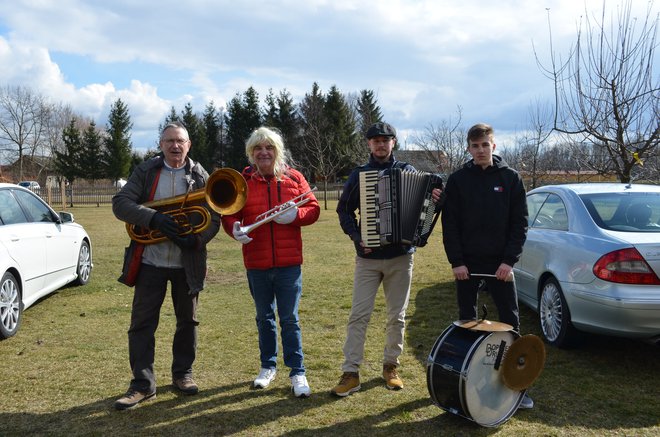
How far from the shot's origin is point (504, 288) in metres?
3.85

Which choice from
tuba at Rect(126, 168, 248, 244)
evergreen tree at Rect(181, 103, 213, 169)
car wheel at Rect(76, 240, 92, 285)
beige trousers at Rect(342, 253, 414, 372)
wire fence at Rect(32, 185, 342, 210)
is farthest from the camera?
evergreen tree at Rect(181, 103, 213, 169)

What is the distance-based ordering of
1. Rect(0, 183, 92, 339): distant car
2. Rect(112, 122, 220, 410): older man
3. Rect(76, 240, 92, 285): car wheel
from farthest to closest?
Rect(76, 240, 92, 285): car wheel → Rect(0, 183, 92, 339): distant car → Rect(112, 122, 220, 410): older man

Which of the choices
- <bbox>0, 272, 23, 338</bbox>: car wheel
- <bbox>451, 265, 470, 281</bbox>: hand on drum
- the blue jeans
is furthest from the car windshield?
<bbox>0, 272, 23, 338</bbox>: car wheel

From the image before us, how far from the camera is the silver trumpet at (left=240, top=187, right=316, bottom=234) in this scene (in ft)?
12.5

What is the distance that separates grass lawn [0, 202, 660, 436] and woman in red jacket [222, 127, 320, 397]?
45cm

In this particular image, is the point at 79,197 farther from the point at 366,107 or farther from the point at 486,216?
the point at 486,216

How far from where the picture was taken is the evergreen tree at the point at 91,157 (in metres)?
46.7

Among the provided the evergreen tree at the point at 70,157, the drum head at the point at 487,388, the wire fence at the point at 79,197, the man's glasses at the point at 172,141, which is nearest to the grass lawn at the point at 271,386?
the drum head at the point at 487,388

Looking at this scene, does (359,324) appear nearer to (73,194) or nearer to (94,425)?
(94,425)

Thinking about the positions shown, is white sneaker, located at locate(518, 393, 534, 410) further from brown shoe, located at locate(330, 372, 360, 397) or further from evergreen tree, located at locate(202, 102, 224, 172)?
evergreen tree, located at locate(202, 102, 224, 172)

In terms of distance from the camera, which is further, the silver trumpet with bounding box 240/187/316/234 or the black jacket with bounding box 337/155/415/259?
the black jacket with bounding box 337/155/415/259

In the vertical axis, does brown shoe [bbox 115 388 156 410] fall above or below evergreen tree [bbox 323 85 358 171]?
below

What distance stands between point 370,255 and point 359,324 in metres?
0.55

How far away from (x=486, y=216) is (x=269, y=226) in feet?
5.22
